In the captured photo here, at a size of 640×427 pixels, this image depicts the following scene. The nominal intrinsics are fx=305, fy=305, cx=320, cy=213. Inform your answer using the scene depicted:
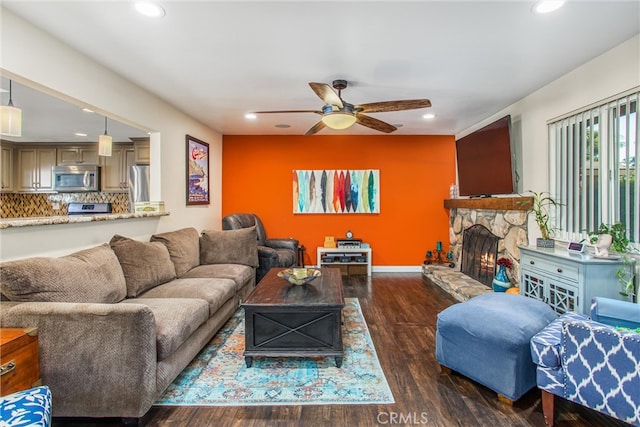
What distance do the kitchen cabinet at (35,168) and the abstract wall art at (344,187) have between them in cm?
397

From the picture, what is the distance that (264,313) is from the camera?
231 centimetres

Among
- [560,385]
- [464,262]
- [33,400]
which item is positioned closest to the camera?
[33,400]

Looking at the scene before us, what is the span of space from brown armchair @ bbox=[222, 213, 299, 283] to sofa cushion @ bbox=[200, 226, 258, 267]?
0.32 metres

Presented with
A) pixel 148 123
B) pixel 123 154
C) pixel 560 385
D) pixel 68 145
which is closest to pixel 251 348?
pixel 560 385

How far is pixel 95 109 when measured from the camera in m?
2.68

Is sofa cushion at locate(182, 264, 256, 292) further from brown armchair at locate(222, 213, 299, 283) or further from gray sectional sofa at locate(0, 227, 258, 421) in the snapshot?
gray sectional sofa at locate(0, 227, 258, 421)

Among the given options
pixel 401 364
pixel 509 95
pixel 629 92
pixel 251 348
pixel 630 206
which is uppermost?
pixel 509 95

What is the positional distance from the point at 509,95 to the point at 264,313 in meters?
3.56

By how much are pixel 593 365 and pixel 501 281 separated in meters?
2.15

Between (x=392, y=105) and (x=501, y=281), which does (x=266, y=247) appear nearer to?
(x=392, y=105)

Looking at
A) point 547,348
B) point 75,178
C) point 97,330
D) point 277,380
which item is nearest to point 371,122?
point 547,348

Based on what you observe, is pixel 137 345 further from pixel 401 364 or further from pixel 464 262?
pixel 464 262

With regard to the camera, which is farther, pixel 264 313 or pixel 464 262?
pixel 464 262

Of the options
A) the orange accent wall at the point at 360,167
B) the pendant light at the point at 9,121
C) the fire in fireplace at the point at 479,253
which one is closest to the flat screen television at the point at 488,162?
the fire in fireplace at the point at 479,253
